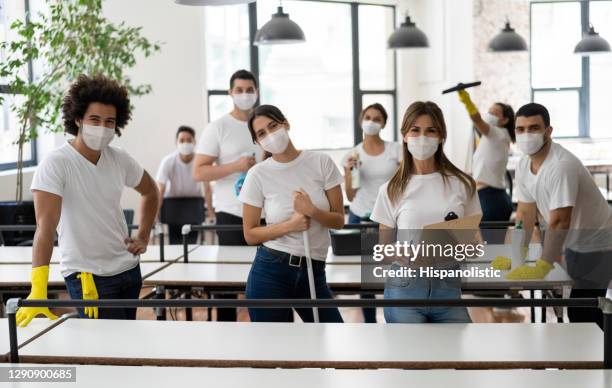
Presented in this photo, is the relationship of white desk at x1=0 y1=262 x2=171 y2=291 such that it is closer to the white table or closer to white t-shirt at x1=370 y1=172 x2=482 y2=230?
the white table

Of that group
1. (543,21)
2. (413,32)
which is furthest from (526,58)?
(413,32)

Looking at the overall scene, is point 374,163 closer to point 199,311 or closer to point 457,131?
point 199,311

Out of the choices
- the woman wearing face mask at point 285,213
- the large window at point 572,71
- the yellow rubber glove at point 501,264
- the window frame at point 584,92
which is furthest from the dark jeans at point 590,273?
the window frame at point 584,92

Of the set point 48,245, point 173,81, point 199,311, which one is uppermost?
point 173,81

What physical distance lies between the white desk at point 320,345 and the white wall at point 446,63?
26.3ft

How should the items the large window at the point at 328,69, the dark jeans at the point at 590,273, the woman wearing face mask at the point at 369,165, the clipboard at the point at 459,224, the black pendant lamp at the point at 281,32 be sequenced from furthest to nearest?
the large window at the point at 328,69 < the black pendant lamp at the point at 281,32 < the woman wearing face mask at the point at 369,165 < the dark jeans at the point at 590,273 < the clipboard at the point at 459,224

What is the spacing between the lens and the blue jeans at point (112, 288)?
120 inches

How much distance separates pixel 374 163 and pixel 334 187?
2.21m

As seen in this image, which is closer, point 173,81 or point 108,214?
point 108,214

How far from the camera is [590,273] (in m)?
3.65

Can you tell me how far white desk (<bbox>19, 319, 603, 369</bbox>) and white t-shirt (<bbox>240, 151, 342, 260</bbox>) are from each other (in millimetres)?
505

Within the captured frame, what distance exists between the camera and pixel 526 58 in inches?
429

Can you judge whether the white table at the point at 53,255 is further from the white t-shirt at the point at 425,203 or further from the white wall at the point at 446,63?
the white wall at the point at 446,63

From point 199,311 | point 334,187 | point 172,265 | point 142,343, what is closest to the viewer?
point 142,343
